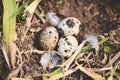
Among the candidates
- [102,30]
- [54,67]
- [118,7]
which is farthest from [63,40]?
[118,7]

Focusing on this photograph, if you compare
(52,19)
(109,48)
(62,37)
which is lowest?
(109,48)

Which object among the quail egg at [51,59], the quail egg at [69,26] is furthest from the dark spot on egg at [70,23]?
the quail egg at [51,59]

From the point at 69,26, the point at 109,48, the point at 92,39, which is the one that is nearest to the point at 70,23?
the point at 69,26

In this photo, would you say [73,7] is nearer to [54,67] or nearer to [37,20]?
[37,20]

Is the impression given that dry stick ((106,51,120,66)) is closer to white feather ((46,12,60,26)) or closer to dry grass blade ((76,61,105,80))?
dry grass blade ((76,61,105,80))

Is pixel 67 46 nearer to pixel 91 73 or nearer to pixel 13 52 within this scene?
pixel 91 73

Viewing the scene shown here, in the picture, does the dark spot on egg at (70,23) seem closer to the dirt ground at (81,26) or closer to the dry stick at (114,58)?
the dirt ground at (81,26)
